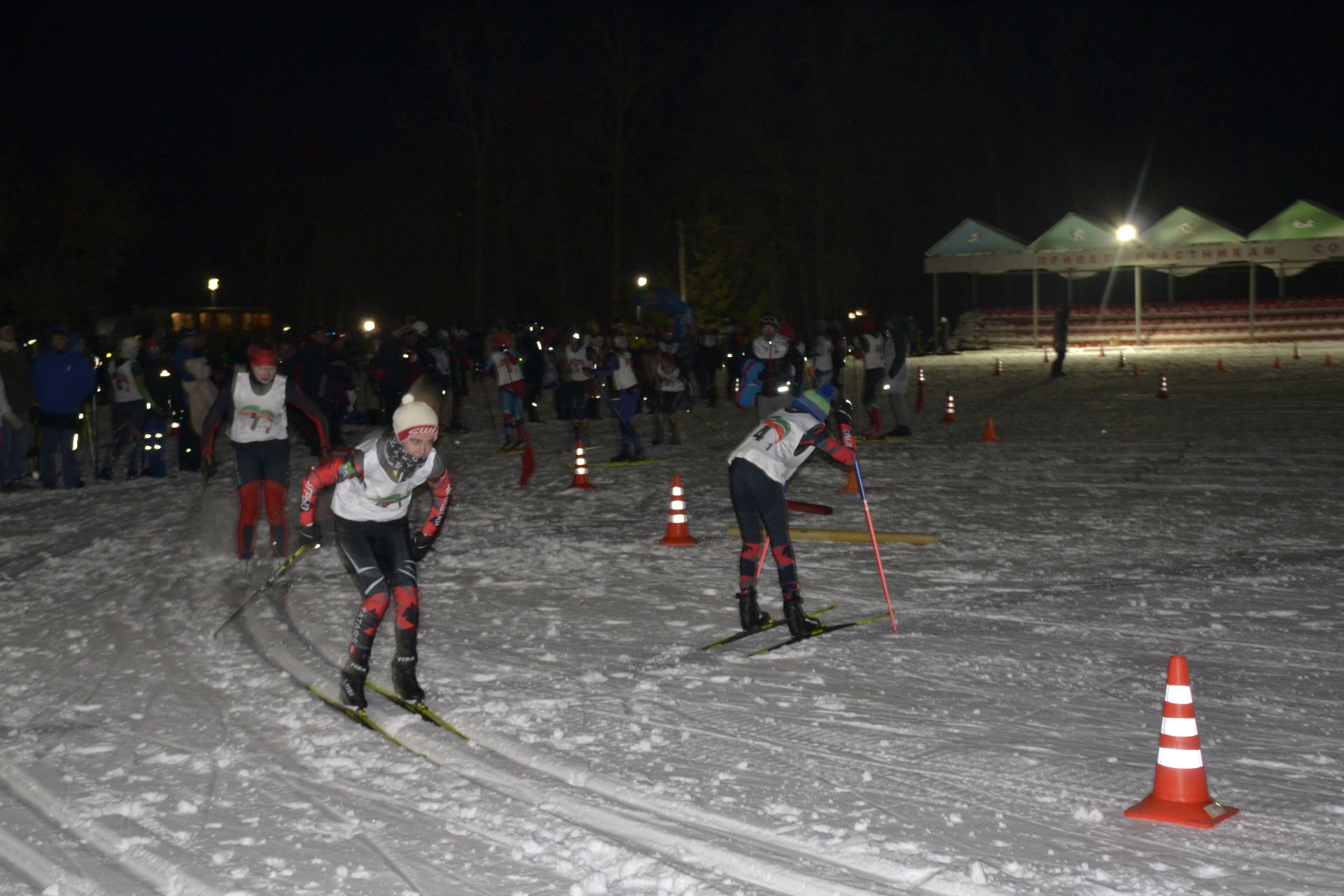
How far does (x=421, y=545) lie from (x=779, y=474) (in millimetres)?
2281

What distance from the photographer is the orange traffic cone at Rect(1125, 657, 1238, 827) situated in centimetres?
508

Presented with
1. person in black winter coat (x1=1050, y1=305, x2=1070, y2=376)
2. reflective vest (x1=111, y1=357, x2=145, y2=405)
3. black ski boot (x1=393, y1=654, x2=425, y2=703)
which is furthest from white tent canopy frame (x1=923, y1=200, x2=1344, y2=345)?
black ski boot (x1=393, y1=654, x2=425, y2=703)

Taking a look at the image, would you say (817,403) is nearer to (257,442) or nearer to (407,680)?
(407,680)

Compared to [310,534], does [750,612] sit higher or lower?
lower

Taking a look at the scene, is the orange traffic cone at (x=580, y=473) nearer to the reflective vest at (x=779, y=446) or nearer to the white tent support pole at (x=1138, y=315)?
the reflective vest at (x=779, y=446)

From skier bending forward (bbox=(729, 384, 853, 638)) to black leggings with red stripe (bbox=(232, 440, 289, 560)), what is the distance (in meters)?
4.34

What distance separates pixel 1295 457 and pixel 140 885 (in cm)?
1528

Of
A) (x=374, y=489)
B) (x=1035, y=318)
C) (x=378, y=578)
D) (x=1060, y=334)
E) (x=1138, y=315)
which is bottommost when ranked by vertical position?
(x=378, y=578)

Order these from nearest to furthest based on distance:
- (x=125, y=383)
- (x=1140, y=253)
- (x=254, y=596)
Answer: (x=254, y=596) < (x=125, y=383) < (x=1140, y=253)

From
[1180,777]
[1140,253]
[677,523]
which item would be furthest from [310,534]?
[1140,253]

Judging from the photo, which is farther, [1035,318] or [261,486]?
[1035,318]

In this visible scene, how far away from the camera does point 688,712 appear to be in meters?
6.73

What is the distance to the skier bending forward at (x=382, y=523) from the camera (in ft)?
22.3

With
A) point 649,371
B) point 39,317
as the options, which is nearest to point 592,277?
point 39,317
